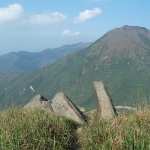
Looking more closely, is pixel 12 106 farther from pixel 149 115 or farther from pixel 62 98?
pixel 149 115

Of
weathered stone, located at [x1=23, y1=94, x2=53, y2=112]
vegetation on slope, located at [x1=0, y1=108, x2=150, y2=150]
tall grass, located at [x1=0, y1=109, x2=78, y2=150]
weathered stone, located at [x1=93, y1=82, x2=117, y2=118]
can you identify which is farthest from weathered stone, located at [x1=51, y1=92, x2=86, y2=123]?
tall grass, located at [x1=0, y1=109, x2=78, y2=150]

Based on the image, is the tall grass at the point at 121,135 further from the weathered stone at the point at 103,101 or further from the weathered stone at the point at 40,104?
the weathered stone at the point at 40,104

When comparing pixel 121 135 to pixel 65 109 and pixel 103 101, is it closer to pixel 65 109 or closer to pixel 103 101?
pixel 65 109

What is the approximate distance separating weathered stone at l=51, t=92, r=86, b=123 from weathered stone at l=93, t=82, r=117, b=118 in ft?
5.09

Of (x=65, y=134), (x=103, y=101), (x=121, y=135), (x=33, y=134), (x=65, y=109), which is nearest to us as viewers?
(x=121, y=135)

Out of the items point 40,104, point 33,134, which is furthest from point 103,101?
point 33,134

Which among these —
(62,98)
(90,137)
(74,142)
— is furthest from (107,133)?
(62,98)

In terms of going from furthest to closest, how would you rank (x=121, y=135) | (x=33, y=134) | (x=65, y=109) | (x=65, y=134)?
(x=65, y=109)
(x=65, y=134)
(x=33, y=134)
(x=121, y=135)

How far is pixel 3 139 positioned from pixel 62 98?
884 centimetres

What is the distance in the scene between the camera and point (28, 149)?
7324 mm

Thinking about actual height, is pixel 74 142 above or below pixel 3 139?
below

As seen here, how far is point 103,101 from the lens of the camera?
1648cm

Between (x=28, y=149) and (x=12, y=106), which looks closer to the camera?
(x=28, y=149)

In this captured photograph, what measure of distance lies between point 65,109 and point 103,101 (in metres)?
2.95
